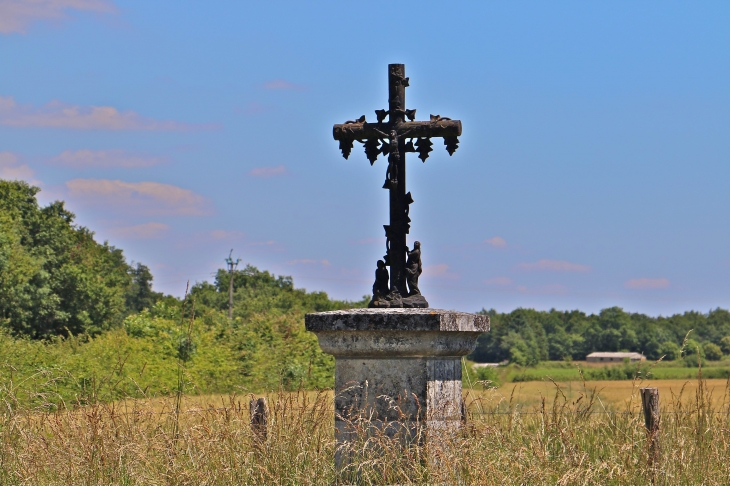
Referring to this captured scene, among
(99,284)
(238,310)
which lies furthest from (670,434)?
(238,310)

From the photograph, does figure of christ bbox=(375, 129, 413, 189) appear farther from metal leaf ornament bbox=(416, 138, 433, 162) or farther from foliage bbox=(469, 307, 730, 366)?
foliage bbox=(469, 307, 730, 366)

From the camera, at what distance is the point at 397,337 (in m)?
5.15

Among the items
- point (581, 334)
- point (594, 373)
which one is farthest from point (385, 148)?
point (581, 334)

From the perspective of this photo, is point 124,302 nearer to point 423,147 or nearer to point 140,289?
point 140,289

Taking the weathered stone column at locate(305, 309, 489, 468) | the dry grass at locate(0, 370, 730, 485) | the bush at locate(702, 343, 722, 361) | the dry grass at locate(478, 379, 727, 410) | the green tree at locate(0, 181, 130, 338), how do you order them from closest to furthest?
the dry grass at locate(0, 370, 730, 485)
the weathered stone column at locate(305, 309, 489, 468)
the dry grass at locate(478, 379, 727, 410)
the green tree at locate(0, 181, 130, 338)
the bush at locate(702, 343, 722, 361)

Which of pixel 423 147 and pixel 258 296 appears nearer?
pixel 423 147

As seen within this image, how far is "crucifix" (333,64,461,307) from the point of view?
222 inches

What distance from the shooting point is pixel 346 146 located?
5859mm

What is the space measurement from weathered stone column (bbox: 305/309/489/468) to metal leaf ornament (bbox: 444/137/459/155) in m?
1.17

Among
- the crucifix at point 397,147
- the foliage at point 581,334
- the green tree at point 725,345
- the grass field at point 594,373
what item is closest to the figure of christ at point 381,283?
the crucifix at point 397,147

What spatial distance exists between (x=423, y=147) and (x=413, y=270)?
0.83 metres

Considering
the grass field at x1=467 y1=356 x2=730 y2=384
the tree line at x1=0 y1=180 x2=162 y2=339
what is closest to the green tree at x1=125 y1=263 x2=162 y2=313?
the tree line at x1=0 y1=180 x2=162 y2=339

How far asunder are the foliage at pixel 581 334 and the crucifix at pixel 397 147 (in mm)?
63179

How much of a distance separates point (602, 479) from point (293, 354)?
19531mm
